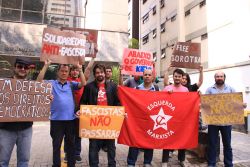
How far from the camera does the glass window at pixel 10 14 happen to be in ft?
61.0

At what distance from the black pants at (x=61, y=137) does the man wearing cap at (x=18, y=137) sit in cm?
59

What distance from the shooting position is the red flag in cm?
614

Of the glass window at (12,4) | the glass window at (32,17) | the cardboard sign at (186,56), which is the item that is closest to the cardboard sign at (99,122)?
the cardboard sign at (186,56)

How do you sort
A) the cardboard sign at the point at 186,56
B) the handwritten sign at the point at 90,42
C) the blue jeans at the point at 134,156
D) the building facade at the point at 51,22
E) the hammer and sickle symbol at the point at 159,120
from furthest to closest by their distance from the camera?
1. the building facade at the point at 51,22
2. the cardboard sign at the point at 186,56
3. the handwritten sign at the point at 90,42
4. the hammer and sickle symbol at the point at 159,120
5. the blue jeans at the point at 134,156

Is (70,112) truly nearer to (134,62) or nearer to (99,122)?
(99,122)

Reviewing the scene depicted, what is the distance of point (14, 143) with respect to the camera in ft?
15.4

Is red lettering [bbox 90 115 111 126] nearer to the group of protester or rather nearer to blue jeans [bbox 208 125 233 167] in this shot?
the group of protester

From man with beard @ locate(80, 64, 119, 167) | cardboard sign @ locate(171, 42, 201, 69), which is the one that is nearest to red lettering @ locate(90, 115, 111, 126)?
man with beard @ locate(80, 64, 119, 167)

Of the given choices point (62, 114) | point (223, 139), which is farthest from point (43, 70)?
point (223, 139)

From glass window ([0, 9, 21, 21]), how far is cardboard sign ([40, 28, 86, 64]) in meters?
14.4

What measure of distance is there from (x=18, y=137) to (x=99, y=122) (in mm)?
1426

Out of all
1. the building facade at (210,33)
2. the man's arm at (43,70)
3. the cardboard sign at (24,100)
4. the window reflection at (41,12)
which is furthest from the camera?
the window reflection at (41,12)

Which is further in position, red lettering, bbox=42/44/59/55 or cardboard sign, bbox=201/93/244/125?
cardboard sign, bbox=201/93/244/125

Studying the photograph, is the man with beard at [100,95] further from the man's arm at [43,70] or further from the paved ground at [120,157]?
the paved ground at [120,157]
